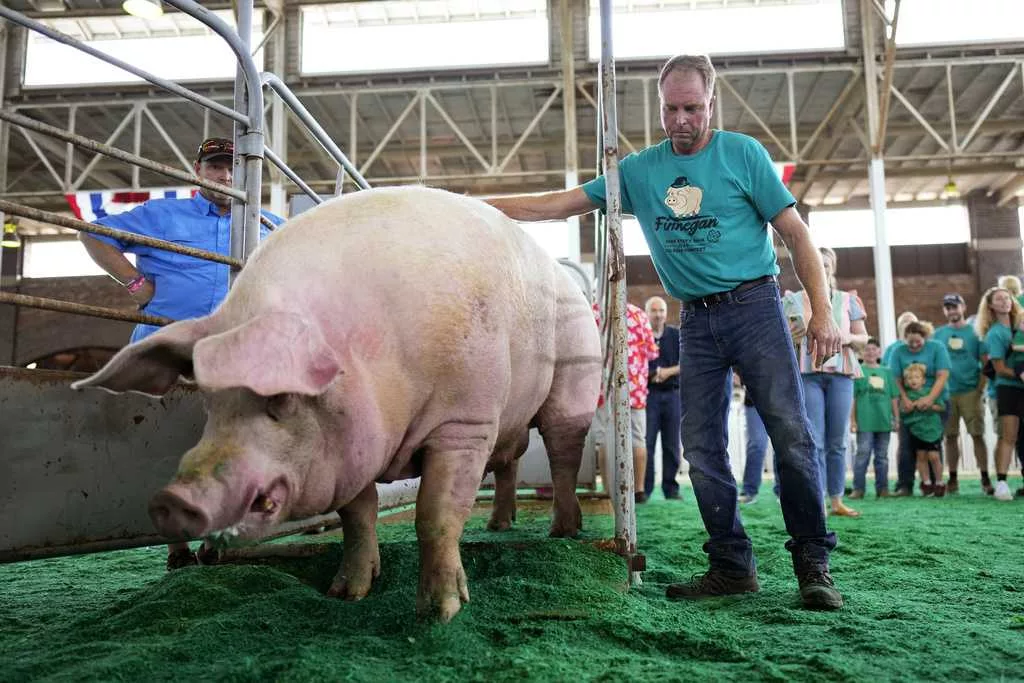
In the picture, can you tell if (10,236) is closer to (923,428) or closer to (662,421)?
Result: (662,421)

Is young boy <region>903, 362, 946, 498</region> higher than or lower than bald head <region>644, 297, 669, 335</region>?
lower

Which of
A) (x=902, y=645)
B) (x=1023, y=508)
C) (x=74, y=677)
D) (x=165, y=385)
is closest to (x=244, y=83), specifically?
(x=165, y=385)

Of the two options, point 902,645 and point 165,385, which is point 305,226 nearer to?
point 165,385

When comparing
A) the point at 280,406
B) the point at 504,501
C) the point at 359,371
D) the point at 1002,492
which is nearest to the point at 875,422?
the point at 1002,492

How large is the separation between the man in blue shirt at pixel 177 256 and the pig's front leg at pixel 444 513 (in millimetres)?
1683

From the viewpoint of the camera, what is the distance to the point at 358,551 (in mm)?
2756

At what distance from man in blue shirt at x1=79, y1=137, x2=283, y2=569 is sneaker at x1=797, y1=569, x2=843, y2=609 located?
2503 mm

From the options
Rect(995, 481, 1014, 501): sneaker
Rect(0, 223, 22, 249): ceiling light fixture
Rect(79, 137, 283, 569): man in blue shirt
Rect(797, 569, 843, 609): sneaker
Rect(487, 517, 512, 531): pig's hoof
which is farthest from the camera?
Rect(0, 223, 22, 249): ceiling light fixture

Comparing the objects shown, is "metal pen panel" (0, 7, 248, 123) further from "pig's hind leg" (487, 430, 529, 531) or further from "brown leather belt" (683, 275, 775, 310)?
"pig's hind leg" (487, 430, 529, 531)

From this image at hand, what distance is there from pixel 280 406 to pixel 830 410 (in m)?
4.73

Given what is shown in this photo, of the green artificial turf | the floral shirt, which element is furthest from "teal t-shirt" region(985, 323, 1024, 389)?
the green artificial turf

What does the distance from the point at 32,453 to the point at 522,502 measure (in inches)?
165

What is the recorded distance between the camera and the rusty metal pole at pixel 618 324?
2.89 metres

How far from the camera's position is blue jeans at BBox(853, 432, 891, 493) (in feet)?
26.2
